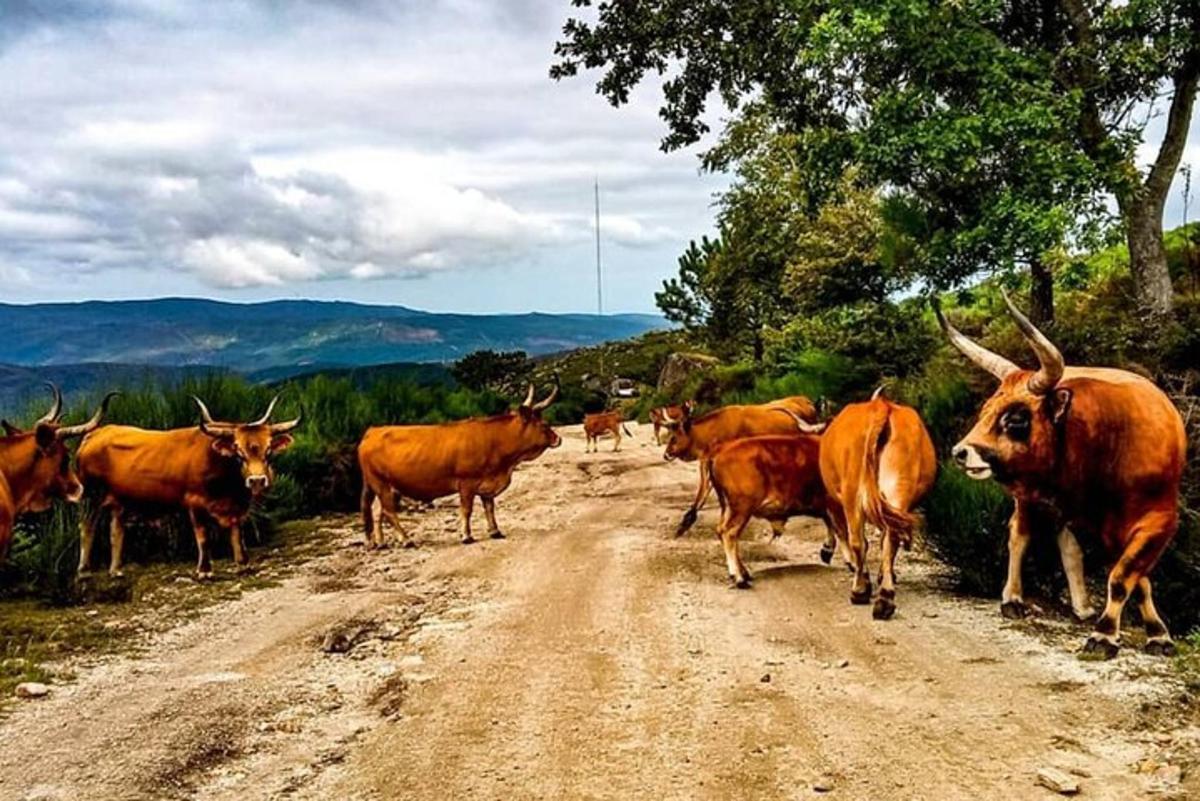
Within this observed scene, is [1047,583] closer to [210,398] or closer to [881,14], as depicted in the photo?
[881,14]

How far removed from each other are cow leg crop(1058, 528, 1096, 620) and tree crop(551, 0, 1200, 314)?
16.1ft

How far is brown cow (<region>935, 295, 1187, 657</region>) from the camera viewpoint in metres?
5.63

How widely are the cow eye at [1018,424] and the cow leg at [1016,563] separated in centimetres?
122

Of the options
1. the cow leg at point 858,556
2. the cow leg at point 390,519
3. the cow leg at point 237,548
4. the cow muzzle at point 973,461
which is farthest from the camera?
the cow leg at point 390,519

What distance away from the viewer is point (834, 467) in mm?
7664

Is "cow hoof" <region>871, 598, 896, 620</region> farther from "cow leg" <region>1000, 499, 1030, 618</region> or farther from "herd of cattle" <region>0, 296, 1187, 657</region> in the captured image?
"cow leg" <region>1000, 499, 1030, 618</region>

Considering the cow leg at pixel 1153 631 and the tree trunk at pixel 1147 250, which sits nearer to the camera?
the cow leg at pixel 1153 631

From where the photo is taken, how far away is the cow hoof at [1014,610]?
6.72 m

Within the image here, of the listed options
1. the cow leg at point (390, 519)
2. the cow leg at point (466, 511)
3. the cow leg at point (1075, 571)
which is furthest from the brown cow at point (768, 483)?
the cow leg at point (390, 519)

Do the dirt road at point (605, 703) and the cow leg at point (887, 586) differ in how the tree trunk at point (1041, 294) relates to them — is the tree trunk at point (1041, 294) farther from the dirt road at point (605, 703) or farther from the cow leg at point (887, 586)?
the cow leg at point (887, 586)

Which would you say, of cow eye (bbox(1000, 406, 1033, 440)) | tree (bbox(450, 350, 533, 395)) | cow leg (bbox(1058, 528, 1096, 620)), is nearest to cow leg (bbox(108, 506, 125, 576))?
cow eye (bbox(1000, 406, 1033, 440))

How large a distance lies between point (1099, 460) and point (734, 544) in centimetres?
311

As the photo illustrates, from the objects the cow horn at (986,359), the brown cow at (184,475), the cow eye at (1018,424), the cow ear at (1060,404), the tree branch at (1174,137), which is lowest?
the brown cow at (184,475)

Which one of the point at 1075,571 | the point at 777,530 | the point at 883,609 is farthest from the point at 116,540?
the point at 1075,571
